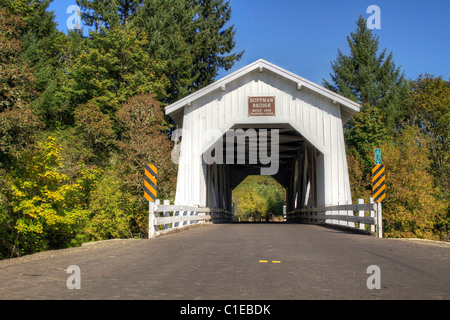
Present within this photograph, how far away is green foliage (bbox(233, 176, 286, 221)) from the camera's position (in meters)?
54.0

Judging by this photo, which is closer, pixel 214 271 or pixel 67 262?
pixel 214 271

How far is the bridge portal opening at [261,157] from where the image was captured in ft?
60.7

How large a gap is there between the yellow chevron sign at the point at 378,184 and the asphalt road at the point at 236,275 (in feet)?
14.0

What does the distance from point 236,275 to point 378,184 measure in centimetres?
803

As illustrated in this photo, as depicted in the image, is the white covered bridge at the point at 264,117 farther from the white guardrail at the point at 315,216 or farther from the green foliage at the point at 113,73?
the green foliage at the point at 113,73

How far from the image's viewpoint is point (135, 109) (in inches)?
966

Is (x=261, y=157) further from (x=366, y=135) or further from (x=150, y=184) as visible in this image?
(x=150, y=184)

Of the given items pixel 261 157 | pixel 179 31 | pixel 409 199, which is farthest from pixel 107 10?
pixel 409 199

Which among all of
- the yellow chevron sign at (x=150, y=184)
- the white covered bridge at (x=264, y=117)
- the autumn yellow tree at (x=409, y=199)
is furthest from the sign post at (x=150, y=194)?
the autumn yellow tree at (x=409, y=199)

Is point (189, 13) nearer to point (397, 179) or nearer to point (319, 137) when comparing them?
point (397, 179)

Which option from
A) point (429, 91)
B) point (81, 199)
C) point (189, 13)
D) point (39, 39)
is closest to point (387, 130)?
point (429, 91)

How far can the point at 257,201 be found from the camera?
54.3m

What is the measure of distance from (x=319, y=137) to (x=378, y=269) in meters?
11.6

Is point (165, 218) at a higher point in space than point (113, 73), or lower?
lower
